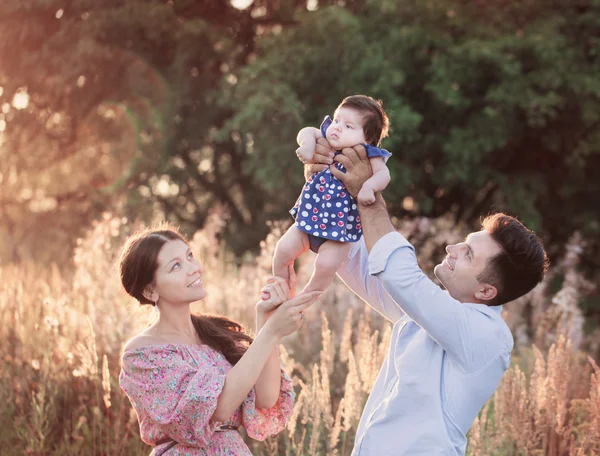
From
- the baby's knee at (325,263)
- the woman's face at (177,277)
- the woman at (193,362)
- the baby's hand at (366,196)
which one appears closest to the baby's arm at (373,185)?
the baby's hand at (366,196)

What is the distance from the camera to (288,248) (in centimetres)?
301

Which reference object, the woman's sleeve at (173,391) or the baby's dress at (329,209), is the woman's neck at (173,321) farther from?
the baby's dress at (329,209)

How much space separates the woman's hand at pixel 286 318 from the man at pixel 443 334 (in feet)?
1.08

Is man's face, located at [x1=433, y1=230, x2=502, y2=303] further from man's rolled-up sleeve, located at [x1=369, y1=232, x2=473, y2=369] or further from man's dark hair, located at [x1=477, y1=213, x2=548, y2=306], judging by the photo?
man's rolled-up sleeve, located at [x1=369, y1=232, x2=473, y2=369]

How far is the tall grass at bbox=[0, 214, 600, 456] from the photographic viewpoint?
12.8 feet

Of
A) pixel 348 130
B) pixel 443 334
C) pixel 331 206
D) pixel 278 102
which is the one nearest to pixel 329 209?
pixel 331 206

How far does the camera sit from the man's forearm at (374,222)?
2793 millimetres

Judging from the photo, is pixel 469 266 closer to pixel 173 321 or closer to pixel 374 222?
pixel 374 222

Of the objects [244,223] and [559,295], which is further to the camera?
[244,223]

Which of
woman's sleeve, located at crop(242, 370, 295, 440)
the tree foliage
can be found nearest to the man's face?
woman's sleeve, located at crop(242, 370, 295, 440)

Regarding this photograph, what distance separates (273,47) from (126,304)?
242 inches

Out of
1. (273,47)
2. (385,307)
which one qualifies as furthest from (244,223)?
(385,307)

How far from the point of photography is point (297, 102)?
10344mm

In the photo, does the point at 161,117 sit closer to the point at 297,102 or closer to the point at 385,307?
the point at 297,102
